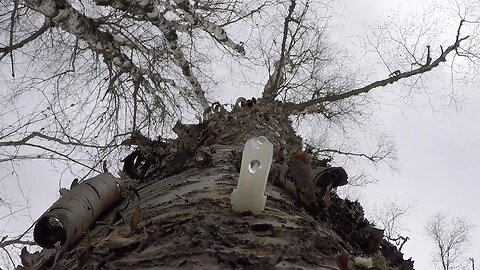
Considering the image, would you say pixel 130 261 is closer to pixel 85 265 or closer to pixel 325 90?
pixel 85 265

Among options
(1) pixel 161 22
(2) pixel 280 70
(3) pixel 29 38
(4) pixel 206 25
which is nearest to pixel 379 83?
(2) pixel 280 70

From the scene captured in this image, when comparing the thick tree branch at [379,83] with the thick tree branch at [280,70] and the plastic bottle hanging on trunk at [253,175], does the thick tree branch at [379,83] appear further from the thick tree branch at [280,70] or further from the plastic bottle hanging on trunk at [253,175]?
the plastic bottle hanging on trunk at [253,175]

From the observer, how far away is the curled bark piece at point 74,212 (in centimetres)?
111

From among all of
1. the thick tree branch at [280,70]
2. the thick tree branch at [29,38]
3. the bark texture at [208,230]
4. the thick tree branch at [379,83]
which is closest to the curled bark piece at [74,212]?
the bark texture at [208,230]

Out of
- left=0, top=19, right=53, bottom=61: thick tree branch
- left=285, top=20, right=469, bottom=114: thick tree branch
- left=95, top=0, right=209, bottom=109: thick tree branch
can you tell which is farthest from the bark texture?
left=285, top=20, right=469, bottom=114: thick tree branch

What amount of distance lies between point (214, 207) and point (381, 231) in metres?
0.50

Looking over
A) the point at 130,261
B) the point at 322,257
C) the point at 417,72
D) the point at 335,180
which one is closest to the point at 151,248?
the point at 130,261

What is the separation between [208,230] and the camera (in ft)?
3.15

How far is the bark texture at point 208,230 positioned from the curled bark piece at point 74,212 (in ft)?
0.10

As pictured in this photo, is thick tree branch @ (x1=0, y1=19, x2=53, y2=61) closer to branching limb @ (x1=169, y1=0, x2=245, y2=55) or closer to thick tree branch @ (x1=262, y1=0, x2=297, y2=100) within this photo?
branching limb @ (x1=169, y1=0, x2=245, y2=55)

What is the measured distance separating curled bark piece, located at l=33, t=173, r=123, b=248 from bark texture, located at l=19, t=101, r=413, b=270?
A: 0.03 m

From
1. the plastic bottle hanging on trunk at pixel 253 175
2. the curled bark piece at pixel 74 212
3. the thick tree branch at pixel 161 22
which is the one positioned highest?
the thick tree branch at pixel 161 22

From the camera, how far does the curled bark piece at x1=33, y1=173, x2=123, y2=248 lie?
1.11 metres

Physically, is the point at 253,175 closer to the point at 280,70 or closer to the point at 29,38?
the point at 29,38
